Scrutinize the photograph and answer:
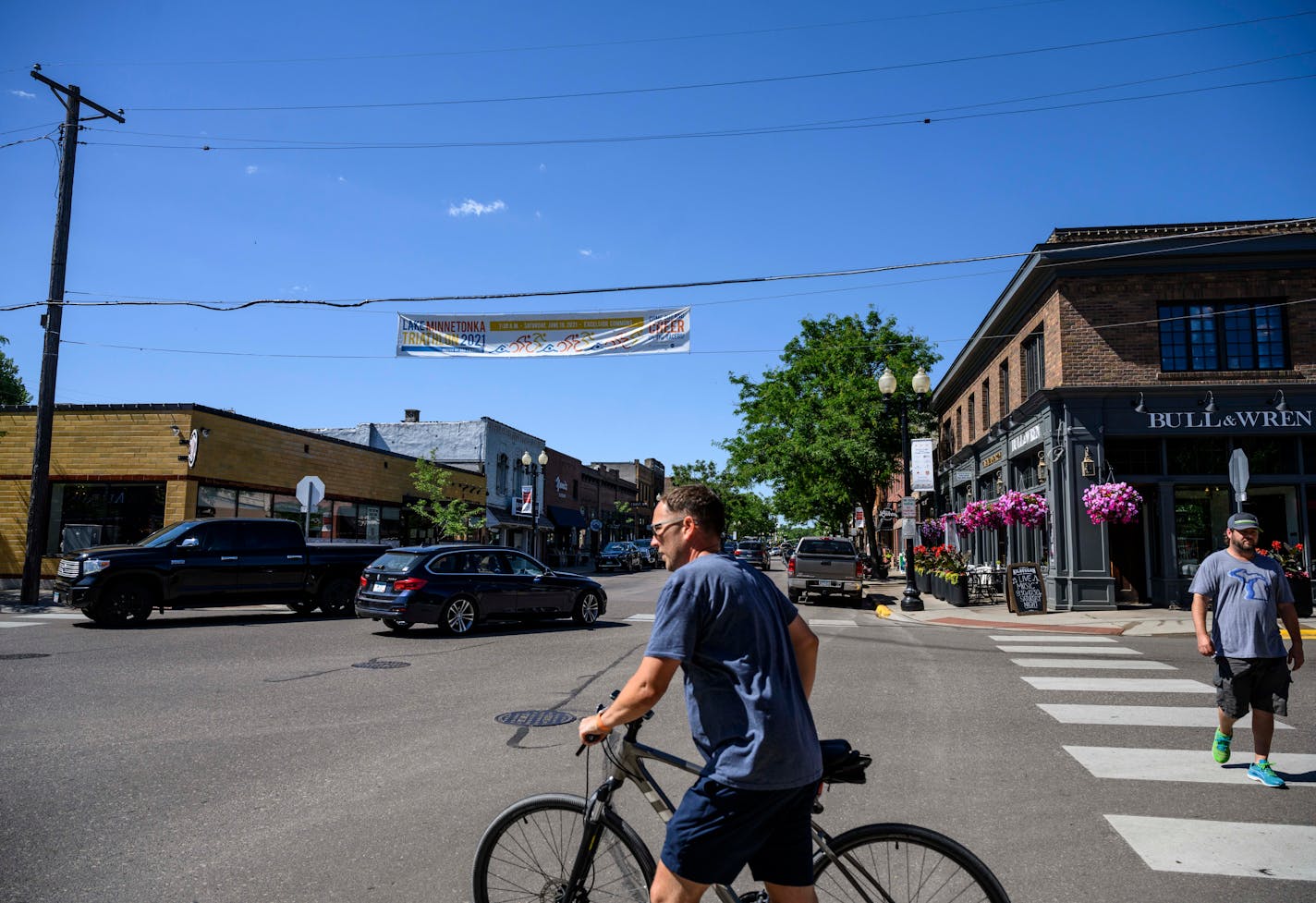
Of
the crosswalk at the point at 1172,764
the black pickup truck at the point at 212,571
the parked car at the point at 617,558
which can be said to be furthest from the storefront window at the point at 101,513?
the parked car at the point at 617,558

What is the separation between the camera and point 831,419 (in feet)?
121

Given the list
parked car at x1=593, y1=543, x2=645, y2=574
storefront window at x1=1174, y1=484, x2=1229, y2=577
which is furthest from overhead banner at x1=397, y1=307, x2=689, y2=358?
parked car at x1=593, y1=543, x2=645, y2=574

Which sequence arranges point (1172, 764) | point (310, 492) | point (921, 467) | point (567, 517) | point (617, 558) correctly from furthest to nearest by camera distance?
point (567, 517) < point (617, 558) < point (921, 467) < point (310, 492) < point (1172, 764)

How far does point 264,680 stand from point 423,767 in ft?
14.3

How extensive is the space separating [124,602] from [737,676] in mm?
15328

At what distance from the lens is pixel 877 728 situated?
7.38 metres

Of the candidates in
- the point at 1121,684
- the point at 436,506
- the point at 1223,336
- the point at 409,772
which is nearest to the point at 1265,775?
the point at 1121,684

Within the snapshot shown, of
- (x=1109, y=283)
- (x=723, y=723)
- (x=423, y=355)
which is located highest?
(x=1109, y=283)

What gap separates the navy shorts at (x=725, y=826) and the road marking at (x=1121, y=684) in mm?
7728

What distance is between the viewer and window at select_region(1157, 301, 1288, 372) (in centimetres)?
1914

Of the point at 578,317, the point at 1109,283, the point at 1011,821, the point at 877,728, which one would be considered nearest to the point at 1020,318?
the point at 1109,283

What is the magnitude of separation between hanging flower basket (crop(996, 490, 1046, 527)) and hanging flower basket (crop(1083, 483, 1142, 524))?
207 cm

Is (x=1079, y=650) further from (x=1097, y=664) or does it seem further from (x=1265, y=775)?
(x=1265, y=775)

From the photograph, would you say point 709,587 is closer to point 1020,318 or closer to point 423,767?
point 423,767
